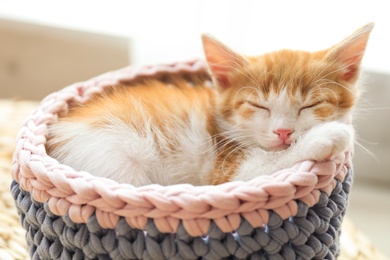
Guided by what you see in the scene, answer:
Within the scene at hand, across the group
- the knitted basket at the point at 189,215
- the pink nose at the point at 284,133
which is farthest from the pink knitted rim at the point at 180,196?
the pink nose at the point at 284,133

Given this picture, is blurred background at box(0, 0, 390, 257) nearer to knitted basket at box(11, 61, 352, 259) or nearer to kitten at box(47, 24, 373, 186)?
kitten at box(47, 24, 373, 186)

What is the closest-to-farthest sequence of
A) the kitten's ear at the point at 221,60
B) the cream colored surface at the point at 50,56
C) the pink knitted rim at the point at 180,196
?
the pink knitted rim at the point at 180,196, the kitten's ear at the point at 221,60, the cream colored surface at the point at 50,56

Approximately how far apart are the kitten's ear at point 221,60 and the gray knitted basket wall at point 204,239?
1.26ft

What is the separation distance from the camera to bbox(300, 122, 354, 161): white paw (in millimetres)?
949

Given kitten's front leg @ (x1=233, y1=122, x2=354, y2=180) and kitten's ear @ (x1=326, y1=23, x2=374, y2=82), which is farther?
kitten's ear @ (x1=326, y1=23, x2=374, y2=82)

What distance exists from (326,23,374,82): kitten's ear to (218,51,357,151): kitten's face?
0.02 m

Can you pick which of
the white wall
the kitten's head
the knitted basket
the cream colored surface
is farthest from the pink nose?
the cream colored surface

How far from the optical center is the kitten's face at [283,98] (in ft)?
3.62

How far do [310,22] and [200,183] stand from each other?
892 mm

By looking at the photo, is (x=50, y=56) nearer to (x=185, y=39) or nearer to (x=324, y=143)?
(x=185, y=39)

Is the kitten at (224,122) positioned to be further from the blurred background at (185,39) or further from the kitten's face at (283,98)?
the blurred background at (185,39)

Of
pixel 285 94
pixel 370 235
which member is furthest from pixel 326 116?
pixel 370 235

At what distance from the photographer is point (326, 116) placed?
1114 millimetres

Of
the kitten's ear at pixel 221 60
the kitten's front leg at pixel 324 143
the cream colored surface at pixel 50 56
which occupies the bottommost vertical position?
the cream colored surface at pixel 50 56
